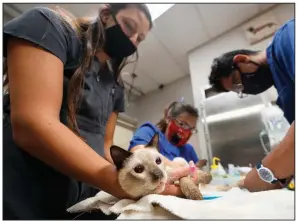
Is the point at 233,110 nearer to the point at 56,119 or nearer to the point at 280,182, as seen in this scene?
the point at 280,182

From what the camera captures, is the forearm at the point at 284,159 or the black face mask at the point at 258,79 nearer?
the forearm at the point at 284,159

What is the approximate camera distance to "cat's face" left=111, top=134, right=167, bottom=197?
43cm

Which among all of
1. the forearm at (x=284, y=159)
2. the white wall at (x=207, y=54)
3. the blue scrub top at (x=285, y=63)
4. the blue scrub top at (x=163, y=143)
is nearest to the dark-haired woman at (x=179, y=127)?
the blue scrub top at (x=163, y=143)

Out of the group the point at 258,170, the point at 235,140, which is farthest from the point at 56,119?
the point at 235,140

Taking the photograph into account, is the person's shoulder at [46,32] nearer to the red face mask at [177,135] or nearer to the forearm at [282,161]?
the forearm at [282,161]

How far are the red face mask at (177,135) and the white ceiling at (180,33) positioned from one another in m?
0.54

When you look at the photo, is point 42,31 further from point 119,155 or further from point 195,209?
point 195,209

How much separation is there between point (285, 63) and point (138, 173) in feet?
2.28

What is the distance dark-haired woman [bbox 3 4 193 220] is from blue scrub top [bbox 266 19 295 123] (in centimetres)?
61

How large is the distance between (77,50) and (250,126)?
71.1 inches

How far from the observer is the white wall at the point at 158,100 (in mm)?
2681

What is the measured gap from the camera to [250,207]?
0.39m

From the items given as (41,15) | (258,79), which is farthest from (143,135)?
(41,15)

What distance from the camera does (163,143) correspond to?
1346mm
